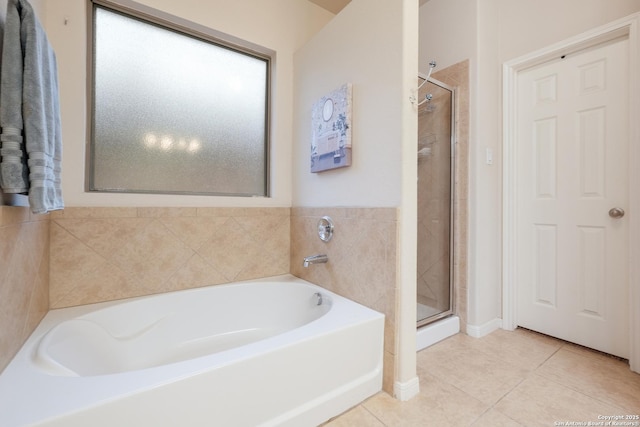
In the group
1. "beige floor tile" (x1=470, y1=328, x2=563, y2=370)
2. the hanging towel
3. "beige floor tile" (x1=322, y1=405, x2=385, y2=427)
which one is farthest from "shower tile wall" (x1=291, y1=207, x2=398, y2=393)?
the hanging towel

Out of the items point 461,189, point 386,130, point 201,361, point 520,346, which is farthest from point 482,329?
point 201,361

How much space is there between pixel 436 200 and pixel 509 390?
4.14 feet

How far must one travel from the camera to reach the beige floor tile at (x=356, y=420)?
1151mm

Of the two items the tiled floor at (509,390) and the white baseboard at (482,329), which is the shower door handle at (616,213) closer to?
the tiled floor at (509,390)

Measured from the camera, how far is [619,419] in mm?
1176

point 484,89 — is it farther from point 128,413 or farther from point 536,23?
point 128,413

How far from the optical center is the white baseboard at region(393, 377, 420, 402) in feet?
4.25

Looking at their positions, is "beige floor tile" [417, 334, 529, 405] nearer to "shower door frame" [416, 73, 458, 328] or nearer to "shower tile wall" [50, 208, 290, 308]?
"shower door frame" [416, 73, 458, 328]

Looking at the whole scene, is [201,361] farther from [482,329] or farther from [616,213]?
[616,213]

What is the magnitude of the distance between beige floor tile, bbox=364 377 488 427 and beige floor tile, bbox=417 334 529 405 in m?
0.08

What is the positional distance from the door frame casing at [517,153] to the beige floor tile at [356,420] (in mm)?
1504

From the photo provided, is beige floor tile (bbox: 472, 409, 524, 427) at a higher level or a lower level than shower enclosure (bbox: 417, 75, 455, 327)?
lower

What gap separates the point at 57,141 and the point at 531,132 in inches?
109

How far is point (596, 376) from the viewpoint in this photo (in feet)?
4.84
